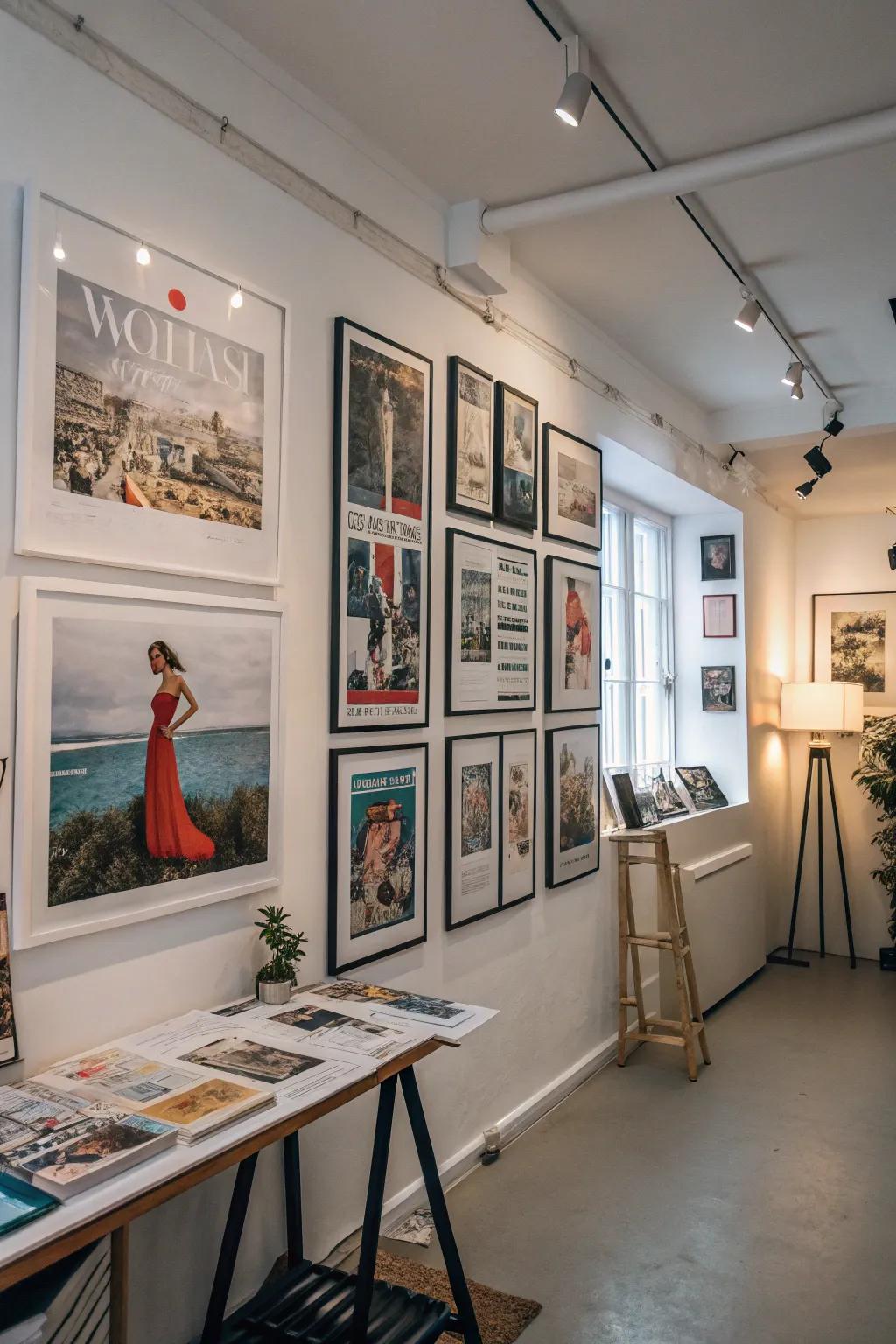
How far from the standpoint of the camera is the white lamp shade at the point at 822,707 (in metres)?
6.05

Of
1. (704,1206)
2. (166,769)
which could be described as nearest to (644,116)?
(166,769)

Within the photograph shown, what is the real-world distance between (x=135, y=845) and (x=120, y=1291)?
0.75 m

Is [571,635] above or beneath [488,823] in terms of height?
above

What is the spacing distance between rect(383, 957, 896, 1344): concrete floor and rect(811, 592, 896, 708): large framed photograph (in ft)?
9.13

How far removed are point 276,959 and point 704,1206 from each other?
1.67 meters

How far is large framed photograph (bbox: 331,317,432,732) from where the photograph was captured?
251 cm

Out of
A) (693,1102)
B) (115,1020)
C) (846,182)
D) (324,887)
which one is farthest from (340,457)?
(693,1102)

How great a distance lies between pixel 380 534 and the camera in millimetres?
2660

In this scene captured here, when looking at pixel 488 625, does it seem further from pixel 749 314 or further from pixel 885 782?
pixel 885 782

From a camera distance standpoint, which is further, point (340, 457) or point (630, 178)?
point (630, 178)

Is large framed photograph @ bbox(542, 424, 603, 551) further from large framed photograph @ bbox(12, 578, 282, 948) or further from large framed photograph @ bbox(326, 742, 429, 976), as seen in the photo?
large framed photograph @ bbox(12, 578, 282, 948)

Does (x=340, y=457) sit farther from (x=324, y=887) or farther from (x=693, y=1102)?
(x=693, y=1102)

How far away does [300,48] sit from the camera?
2.26 meters

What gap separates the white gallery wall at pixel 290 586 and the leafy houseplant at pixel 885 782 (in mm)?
2832
